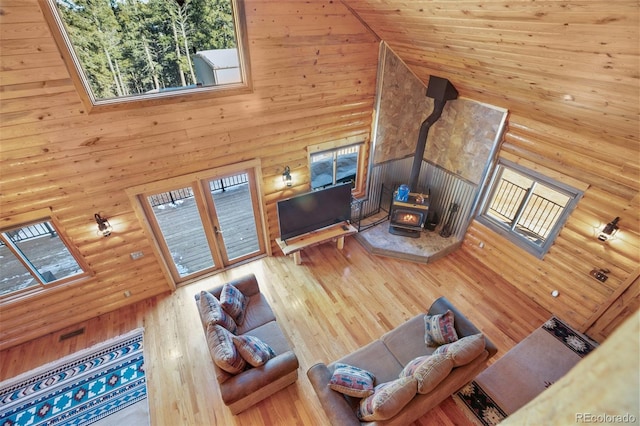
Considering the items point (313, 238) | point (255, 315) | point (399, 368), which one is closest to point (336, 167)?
point (313, 238)

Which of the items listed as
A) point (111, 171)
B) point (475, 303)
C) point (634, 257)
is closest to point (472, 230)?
point (475, 303)

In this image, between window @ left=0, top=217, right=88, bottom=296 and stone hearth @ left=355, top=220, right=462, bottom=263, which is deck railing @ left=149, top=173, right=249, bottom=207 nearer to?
window @ left=0, top=217, right=88, bottom=296

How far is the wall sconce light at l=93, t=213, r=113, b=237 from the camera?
4182 millimetres

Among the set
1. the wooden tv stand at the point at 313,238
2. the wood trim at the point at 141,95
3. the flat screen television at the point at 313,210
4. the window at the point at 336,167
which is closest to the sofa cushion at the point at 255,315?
the wooden tv stand at the point at 313,238

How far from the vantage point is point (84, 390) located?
4078mm

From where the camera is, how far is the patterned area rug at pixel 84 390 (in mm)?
A: 3832

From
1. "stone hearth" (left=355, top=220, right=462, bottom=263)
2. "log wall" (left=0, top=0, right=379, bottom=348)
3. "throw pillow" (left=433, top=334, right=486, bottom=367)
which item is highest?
"log wall" (left=0, top=0, right=379, bottom=348)

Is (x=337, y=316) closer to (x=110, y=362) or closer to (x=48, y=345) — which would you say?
(x=110, y=362)

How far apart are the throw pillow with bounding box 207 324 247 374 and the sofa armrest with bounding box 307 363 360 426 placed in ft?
2.62

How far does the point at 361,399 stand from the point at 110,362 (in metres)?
3.56

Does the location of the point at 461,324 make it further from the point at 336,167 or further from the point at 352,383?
the point at 336,167

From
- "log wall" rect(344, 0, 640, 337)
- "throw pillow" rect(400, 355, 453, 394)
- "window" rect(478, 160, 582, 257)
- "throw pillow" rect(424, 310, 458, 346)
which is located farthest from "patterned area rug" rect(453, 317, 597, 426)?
"window" rect(478, 160, 582, 257)

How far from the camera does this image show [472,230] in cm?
581

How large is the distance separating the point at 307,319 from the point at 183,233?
3137 mm
